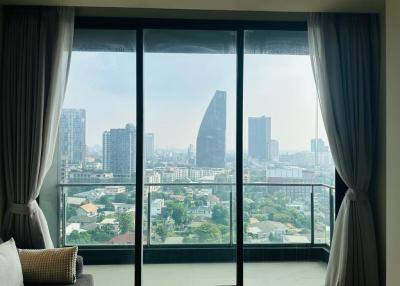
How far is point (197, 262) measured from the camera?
335 cm

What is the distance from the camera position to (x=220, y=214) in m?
3.36

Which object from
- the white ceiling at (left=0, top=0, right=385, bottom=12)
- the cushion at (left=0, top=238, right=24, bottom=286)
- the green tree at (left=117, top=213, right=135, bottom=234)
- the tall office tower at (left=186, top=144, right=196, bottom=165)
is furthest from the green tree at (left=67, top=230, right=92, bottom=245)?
the white ceiling at (left=0, top=0, right=385, bottom=12)

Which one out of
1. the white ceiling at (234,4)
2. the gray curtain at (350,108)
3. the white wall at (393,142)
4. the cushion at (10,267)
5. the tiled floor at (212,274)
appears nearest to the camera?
the cushion at (10,267)

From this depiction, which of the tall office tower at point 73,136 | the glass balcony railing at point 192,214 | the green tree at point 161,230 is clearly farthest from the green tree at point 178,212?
the tall office tower at point 73,136

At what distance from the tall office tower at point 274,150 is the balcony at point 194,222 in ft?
0.84

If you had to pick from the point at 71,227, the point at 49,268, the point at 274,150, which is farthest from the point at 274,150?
the point at 49,268

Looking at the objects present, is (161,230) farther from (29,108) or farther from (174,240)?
(29,108)

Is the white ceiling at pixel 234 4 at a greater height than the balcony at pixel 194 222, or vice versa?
the white ceiling at pixel 234 4

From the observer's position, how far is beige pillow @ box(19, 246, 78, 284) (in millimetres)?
2598

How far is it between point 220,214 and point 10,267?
5.57ft

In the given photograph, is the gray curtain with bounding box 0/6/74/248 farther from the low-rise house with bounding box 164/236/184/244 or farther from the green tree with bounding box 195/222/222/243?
the green tree with bounding box 195/222/222/243

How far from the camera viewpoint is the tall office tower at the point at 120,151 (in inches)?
130

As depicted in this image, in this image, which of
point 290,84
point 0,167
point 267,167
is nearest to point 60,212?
point 0,167

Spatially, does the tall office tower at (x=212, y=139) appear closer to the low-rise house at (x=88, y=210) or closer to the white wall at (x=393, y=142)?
the low-rise house at (x=88, y=210)
